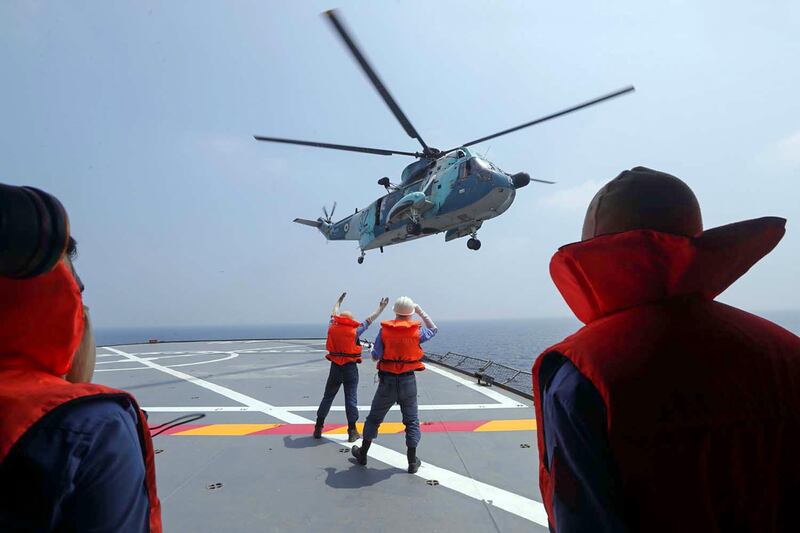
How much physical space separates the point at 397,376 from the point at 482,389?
4493 mm

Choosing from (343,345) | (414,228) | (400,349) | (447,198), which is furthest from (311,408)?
(414,228)

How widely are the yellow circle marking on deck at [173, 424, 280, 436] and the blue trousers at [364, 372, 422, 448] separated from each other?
216cm

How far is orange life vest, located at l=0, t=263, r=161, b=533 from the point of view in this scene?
102 cm

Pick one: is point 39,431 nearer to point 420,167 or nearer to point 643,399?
point 643,399

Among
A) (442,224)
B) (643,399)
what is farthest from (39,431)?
(442,224)

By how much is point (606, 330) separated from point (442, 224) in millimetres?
14480

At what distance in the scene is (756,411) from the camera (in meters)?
1.05

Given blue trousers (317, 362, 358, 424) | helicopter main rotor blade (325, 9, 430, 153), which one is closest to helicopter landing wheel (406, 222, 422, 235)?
helicopter main rotor blade (325, 9, 430, 153)

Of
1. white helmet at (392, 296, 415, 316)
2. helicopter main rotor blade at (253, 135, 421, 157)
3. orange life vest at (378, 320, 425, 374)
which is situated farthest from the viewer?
helicopter main rotor blade at (253, 135, 421, 157)

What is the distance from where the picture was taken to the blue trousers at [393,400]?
451cm

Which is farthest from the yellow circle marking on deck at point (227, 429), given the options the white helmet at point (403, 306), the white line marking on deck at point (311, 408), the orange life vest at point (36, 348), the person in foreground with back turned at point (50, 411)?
the orange life vest at point (36, 348)

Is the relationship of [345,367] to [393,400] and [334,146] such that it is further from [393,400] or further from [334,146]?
[334,146]

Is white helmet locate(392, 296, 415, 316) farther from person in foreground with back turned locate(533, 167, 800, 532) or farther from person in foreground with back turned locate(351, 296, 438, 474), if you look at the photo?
person in foreground with back turned locate(533, 167, 800, 532)

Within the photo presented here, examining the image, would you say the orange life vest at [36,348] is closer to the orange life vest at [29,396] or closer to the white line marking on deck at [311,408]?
the orange life vest at [29,396]
